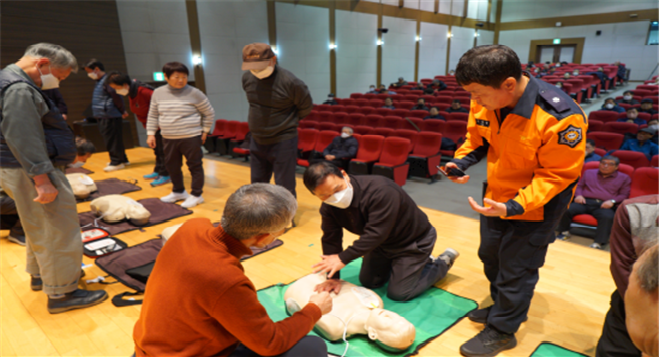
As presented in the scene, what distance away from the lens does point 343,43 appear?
12508mm

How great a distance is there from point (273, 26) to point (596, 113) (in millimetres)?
7798

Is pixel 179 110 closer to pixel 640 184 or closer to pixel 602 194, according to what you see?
pixel 602 194

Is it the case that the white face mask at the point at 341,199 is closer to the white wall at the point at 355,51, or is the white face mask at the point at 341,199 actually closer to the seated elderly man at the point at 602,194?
the seated elderly man at the point at 602,194

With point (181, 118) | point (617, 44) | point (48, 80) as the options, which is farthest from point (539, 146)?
point (617, 44)

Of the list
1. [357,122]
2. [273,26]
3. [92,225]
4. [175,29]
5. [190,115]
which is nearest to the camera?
[92,225]

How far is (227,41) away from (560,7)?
15.6 m

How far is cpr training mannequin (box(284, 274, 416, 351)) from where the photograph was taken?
72.7 inches

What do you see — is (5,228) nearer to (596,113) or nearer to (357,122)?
(357,122)

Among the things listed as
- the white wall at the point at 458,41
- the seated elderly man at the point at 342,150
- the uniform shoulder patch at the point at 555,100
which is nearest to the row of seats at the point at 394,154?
the seated elderly man at the point at 342,150

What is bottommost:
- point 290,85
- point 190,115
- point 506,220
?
point 506,220

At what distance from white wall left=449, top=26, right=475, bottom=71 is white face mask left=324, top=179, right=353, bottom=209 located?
1621 centimetres

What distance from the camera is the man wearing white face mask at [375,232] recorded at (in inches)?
80.3

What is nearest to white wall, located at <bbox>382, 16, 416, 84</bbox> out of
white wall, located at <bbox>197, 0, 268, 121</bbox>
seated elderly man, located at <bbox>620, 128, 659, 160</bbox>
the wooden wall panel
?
white wall, located at <bbox>197, 0, 268, 121</bbox>

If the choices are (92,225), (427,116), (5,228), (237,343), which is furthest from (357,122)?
(237,343)
